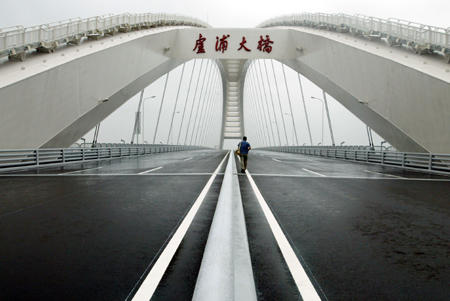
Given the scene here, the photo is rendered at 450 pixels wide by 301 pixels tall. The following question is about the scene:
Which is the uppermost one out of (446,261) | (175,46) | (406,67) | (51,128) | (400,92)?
(175,46)

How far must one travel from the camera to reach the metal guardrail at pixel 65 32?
17.5 meters

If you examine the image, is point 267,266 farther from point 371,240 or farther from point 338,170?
point 338,170

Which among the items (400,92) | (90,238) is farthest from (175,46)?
(90,238)

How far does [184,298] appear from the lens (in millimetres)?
2709

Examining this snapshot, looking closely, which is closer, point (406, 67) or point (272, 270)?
point (272, 270)

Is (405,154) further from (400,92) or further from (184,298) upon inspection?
(184,298)

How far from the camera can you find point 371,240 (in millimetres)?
4477

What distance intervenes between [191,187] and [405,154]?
545 inches

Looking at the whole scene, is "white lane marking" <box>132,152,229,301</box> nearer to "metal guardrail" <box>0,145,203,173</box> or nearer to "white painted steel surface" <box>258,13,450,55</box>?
"metal guardrail" <box>0,145,203,173</box>

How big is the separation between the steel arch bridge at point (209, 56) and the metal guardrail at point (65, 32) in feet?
0.18

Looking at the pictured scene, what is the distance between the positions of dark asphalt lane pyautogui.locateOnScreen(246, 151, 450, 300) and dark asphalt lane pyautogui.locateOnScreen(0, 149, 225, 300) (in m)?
1.81

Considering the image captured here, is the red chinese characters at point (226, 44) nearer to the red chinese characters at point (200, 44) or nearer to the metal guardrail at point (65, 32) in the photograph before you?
the red chinese characters at point (200, 44)

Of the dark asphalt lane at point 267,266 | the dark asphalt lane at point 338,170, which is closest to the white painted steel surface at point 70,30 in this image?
the dark asphalt lane at point 338,170

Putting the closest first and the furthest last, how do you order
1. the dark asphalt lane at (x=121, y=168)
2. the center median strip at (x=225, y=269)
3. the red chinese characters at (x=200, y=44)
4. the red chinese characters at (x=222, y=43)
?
the center median strip at (x=225, y=269) < the dark asphalt lane at (x=121, y=168) < the red chinese characters at (x=222, y=43) < the red chinese characters at (x=200, y=44)
